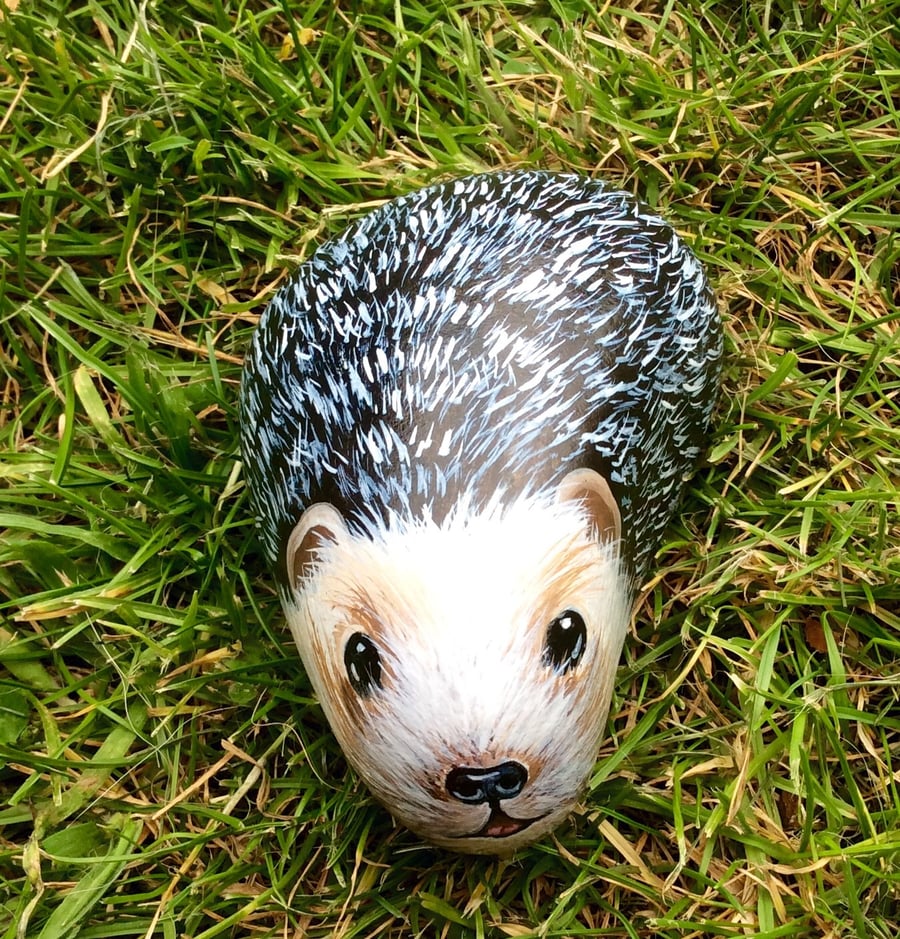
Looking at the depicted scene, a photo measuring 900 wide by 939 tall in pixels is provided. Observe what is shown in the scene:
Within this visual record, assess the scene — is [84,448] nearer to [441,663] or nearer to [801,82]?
[441,663]

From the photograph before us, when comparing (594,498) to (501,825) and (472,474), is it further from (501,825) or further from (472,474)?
(501,825)

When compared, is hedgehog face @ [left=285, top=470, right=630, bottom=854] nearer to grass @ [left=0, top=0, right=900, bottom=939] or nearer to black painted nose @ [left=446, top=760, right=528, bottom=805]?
black painted nose @ [left=446, top=760, right=528, bottom=805]

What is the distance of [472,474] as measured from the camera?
140 cm

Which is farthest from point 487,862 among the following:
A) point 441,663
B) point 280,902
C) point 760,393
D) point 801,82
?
point 801,82

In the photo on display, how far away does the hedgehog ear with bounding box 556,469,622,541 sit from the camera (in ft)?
4.73

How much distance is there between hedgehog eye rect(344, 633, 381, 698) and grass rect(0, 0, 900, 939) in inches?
18.9

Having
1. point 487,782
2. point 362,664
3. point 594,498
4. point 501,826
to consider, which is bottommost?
point 501,826

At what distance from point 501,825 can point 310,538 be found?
504 millimetres

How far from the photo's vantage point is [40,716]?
6.27 feet

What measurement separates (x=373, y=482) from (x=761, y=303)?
1042 millimetres

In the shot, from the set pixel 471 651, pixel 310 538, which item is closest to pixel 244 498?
pixel 310 538

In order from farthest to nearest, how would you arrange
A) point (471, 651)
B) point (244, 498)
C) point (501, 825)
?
point (244, 498)
point (501, 825)
point (471, 651)

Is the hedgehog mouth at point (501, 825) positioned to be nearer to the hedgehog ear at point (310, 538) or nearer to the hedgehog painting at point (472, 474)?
the hedgehog painting at point (472, 474)

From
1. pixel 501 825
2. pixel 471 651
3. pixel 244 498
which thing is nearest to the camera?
pixel 471 651
